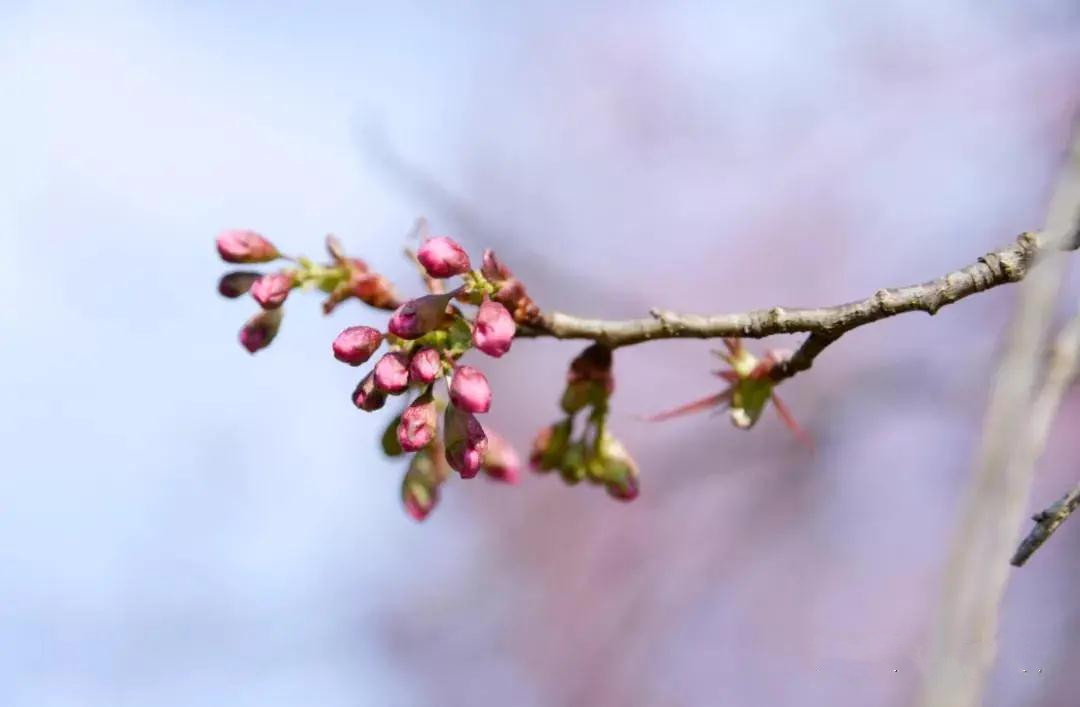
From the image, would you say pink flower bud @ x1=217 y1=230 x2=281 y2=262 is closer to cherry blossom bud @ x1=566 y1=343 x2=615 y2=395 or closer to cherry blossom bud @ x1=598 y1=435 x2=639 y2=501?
cherry blossom bud @ x1=566 y1=343 x2=615 y2=395

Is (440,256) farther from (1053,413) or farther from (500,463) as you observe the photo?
(1053,413)

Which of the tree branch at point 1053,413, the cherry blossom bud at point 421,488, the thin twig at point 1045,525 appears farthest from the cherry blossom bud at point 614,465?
the thin twig at point 1045,525

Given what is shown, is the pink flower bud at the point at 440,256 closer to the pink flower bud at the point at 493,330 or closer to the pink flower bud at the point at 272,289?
the pink flower bud at the point at 493,330

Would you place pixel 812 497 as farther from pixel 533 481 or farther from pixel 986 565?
pixel 986 565

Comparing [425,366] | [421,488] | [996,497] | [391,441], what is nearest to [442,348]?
[425,366]

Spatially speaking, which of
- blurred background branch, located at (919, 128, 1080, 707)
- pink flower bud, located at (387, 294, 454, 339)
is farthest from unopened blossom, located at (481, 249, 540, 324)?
blurred background branch, located at (919, 128, 1080, 707)

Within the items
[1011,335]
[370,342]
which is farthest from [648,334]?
[1011,335]
